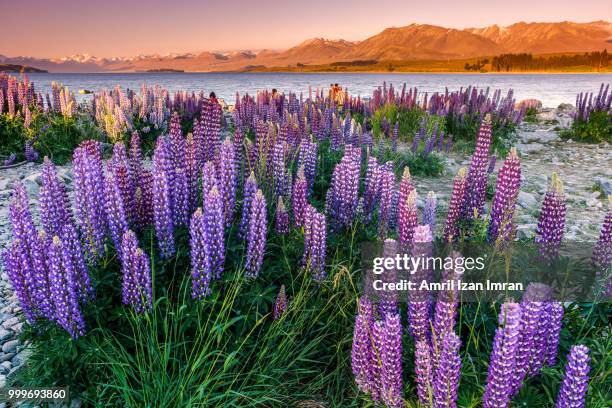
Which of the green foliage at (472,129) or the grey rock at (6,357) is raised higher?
the green foliage at (472,129)

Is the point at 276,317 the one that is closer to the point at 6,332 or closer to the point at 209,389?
the point at 209,389

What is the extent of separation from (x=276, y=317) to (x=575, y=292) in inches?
99.4

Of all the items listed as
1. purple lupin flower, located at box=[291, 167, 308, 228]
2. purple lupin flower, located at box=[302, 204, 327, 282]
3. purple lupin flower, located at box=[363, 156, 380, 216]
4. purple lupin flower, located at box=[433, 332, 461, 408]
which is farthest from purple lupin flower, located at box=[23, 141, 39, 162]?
purple lupin flower, located at box=[433, 332, 461, 408]

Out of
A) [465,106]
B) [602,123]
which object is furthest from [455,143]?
[602,123]

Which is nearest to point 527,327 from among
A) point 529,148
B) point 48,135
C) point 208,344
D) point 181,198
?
point 208,344

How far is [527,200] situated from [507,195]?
4.59 meters

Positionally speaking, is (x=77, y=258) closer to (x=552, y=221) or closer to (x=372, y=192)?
(x=372, y=192)

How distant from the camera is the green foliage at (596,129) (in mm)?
14312

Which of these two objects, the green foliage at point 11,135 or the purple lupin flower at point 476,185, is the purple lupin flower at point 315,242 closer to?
A: the purple lupin flower at point 476,185

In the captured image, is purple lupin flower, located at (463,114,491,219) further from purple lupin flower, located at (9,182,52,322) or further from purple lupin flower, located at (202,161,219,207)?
purple lupin flower, located at (9,182,52,322)

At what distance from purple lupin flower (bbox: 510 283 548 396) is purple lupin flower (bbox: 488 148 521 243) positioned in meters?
1.21

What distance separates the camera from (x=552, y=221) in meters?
3.83

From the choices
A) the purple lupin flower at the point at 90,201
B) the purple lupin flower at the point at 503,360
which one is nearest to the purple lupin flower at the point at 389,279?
the purple lupin flower at the point at 503,360

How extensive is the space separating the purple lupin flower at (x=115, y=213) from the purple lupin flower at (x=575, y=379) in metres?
3.11
